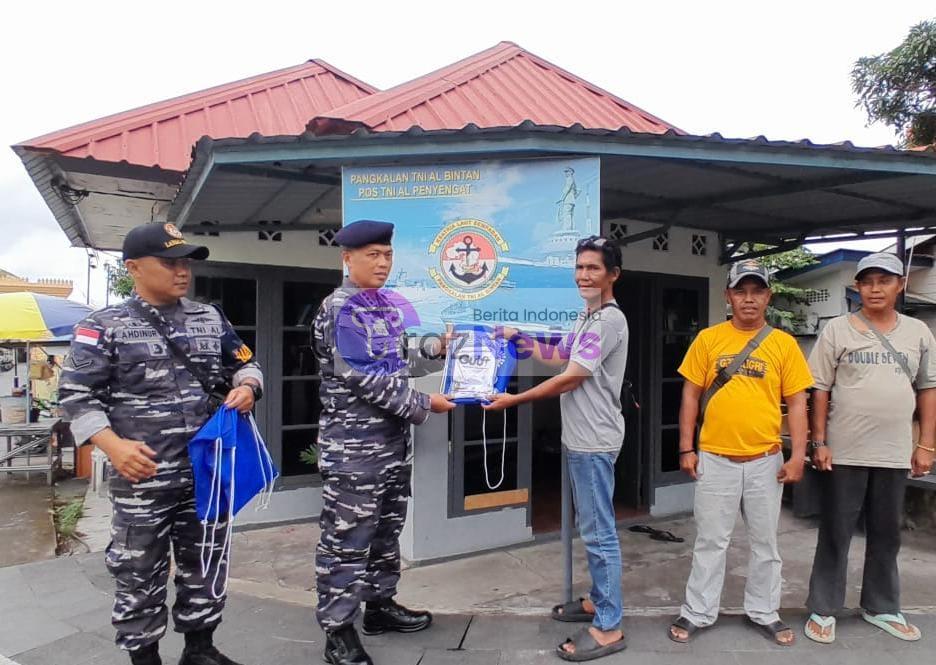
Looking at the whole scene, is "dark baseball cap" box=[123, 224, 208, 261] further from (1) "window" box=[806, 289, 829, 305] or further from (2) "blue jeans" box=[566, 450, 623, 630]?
(1) "window" box=[806, 289, 829, 305]

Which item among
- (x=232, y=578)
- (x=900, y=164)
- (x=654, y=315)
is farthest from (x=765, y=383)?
(x=232, y=578)

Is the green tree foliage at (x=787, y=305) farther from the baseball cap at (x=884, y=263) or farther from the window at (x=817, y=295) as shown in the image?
the baseball cap at (x=884, y=263)

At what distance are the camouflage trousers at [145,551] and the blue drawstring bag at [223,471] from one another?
80mm

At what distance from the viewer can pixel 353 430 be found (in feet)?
8.68

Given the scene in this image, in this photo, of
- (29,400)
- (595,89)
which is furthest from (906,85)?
(29,400)

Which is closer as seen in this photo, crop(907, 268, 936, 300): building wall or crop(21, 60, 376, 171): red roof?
crop(21, 60, 376, 171): red roof

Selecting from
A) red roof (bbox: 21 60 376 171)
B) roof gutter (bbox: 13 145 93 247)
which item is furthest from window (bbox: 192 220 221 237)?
roof gutter (bbox: 13 145 93 247)

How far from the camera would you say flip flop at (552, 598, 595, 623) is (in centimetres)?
312

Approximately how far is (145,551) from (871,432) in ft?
10.4

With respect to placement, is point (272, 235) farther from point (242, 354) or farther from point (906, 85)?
point (906, 85)

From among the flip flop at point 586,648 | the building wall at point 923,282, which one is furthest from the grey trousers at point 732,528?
the building wall at point 923,282

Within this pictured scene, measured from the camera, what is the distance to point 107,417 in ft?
7.77

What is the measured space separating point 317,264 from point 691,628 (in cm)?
374

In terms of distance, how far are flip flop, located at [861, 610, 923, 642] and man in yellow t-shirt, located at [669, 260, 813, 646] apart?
1.55ft
